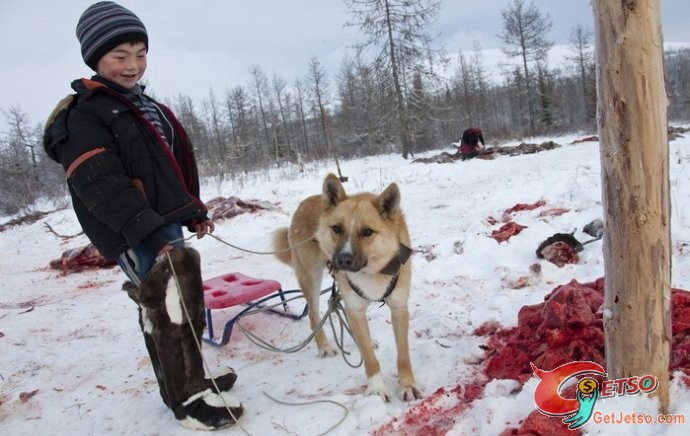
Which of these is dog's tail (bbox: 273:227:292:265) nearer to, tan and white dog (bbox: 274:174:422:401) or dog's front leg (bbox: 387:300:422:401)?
tan and white dog (bbox: 274:174:422:401)

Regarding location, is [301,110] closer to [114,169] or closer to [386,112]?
[386,112]

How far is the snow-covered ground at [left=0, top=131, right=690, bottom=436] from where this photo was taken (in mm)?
2455

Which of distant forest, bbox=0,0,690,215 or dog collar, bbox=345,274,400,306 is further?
distant forest, bbox=0,0,690,215

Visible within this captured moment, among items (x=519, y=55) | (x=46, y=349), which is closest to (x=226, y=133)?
(x=519, y=55)

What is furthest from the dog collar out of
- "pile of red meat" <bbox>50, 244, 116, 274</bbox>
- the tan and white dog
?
"pile of red meat" <bbox>50, 244, 116, 274</bbox>

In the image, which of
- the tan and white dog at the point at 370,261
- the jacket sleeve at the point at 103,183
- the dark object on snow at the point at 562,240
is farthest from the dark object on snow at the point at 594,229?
the jacket sleeve at the point at 103,183

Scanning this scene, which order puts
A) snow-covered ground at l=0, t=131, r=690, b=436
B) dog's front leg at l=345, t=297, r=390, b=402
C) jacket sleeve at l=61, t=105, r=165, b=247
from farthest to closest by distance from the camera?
1. dog's front leg at l=345, t=297, r=390, b=402
2. snow-covered ground at l=0, t=131, r=690, b=436
3. jacket sleeve at l=61, t=105, r=165, b=247

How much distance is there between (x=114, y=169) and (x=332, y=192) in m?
1.43

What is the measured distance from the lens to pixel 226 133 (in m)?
57.5

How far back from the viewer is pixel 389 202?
2912mm

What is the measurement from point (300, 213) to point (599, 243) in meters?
3.13

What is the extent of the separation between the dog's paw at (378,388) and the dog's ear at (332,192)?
1.20 meters

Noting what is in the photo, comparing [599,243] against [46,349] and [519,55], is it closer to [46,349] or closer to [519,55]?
[46,349]

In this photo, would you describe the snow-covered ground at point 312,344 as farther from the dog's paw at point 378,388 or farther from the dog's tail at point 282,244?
the dog's tail at point 282,244
